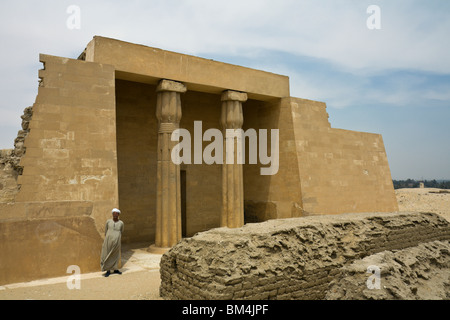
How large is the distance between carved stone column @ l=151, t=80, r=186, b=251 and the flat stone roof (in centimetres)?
49

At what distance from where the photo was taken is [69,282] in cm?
669

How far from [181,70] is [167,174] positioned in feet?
10.2

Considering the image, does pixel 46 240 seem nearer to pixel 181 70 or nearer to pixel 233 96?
pixel 181 70

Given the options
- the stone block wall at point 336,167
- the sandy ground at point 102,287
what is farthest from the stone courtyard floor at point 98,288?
the stone block wall at point 336,167

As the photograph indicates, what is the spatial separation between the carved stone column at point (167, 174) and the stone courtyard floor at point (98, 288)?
5.33 ft

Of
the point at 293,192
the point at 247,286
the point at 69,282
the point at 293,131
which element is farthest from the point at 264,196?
the point at 247,286

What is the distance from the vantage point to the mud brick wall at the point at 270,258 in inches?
173

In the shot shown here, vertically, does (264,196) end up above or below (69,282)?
above

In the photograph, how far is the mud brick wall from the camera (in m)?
4.41

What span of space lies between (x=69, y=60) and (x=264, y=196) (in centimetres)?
813
